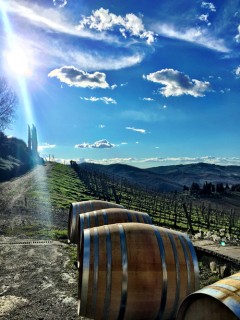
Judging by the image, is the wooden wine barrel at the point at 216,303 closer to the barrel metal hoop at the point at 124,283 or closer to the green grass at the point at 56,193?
the barrel metal hoop at the point at 124,283

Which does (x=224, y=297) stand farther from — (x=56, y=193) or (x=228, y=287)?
(x=56, y=193)

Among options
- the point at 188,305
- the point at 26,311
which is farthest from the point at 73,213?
the point at 188,305

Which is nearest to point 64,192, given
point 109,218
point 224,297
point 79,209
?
point 79,209

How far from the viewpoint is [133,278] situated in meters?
5.99

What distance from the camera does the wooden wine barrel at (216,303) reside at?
357cm

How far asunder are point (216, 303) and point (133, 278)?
8.07ft

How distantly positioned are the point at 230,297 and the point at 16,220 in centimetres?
2436

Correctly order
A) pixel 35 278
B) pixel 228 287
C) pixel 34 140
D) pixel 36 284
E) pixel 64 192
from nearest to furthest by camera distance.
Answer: pixel 228 287 < pixel 36 284 < pixel 35 278 < pixel 64 192 < pixel 34 140

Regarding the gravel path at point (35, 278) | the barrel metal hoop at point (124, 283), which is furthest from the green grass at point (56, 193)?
the barrel metal hoop at point (124, 283)

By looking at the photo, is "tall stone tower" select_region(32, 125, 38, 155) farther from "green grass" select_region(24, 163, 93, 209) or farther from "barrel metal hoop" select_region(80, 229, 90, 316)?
"barrel metal hoop" select_region(80, 229, 90, 316)

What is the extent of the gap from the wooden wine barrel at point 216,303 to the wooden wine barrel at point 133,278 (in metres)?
1.94

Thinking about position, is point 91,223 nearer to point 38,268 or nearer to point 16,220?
A: point 38,268

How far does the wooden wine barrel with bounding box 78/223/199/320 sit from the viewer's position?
235 inches

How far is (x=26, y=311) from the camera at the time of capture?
9086 mm
